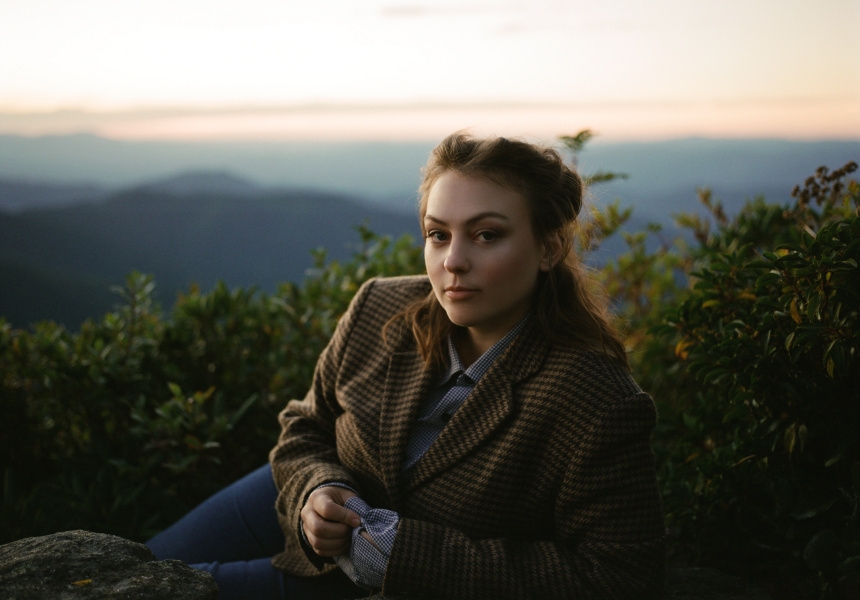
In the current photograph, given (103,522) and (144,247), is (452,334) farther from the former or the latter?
(144,247)

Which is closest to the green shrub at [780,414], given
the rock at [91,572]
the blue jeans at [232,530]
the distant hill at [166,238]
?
the blue jeans at [232,530]

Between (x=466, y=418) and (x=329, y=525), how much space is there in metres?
0.47

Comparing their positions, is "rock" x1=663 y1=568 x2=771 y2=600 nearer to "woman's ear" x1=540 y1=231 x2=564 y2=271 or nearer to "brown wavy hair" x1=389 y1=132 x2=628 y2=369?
"brown wavy hair" x1=389 y1=132 x2=628 y2=369

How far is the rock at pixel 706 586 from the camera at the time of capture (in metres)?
2.18

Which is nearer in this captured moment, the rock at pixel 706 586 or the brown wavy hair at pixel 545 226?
the brown wavy hair at pixel 545 226

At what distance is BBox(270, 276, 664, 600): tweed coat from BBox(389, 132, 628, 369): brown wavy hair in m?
0.07

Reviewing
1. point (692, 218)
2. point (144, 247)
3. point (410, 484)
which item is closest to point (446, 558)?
point (410, 484)

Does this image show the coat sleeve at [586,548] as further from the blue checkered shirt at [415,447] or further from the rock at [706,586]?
the rock at [706,586]

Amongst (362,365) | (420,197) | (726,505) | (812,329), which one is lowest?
(726,505)

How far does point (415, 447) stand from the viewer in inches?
83.3

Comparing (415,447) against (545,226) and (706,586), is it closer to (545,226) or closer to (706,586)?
(545,226)

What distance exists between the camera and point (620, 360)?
2021 mm

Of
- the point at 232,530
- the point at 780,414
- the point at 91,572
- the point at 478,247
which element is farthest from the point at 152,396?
the point at 780,414

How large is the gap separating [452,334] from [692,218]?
225 centimetres
